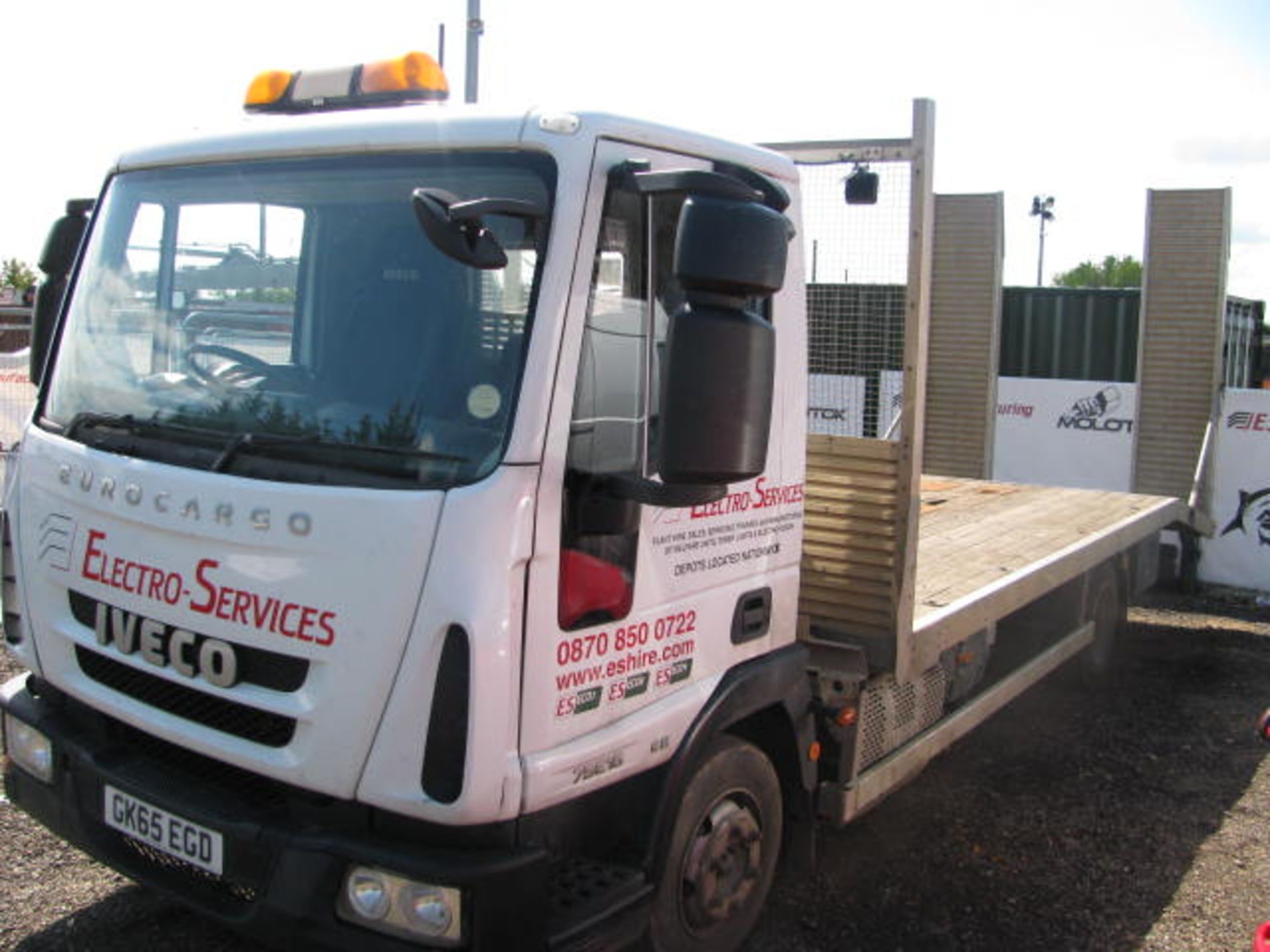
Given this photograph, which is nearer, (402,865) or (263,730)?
(402,865)

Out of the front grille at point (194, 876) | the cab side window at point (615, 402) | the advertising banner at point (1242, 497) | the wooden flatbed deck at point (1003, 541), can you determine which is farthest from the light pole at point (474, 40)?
the advertising banner at point (1242, 497)

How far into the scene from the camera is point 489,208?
2432 millimetres

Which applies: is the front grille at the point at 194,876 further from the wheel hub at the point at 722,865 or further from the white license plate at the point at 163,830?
the wheel hub at the point at 722,865

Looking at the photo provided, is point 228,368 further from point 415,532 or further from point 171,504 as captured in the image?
point 415,532

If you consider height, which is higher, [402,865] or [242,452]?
[242,452]

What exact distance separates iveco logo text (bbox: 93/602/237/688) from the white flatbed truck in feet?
0.03

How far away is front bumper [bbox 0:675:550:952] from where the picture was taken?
7.75 feet

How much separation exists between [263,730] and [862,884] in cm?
236

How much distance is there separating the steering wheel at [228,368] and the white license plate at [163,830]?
40.9 inches

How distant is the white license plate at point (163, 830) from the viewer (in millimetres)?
2566

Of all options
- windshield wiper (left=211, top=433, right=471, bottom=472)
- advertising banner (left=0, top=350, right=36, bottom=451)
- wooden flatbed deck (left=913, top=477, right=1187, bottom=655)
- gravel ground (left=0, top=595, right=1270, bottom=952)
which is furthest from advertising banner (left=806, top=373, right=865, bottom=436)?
advertising banner (left=0, top=350, right=36, bottom=451)

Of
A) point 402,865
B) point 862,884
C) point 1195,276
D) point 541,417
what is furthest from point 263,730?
point 1195,276

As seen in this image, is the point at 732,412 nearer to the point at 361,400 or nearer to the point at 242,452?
the point at 361,400

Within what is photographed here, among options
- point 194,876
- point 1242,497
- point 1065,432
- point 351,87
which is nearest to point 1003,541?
point 351,87
